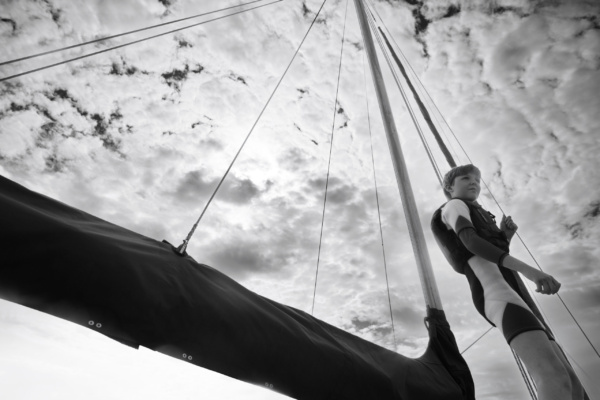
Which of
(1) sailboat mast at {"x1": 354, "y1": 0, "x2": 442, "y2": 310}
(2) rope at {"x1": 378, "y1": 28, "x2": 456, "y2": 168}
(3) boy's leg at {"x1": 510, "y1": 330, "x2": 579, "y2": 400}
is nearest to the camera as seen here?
(3) boy's leg at {"x1": 510, "y1": 330, "x2": 579, "y2": 400}

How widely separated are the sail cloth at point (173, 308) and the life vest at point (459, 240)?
87 centimetres

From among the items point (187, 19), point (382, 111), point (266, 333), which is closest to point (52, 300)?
point (266, 333)

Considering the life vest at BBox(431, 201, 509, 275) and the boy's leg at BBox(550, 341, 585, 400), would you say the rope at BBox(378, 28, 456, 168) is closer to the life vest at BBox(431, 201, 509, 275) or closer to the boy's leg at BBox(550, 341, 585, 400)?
the life vest at BBox(431, 201, 509, 275)

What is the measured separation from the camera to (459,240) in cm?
245

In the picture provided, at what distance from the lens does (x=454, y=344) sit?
2.46m

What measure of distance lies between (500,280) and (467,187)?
2.96 ft

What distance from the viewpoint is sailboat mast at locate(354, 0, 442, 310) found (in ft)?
9.99

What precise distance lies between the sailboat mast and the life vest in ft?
2.14

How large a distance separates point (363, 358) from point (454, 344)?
101 centimetres

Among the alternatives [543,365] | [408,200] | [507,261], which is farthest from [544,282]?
[408,200]

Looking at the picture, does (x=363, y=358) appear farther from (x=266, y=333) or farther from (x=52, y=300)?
(x=52, y=300)

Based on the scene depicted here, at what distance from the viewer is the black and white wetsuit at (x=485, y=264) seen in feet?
6.20

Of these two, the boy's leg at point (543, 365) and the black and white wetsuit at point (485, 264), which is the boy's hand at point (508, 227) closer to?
the black and white wetsuit at point (485, 264)

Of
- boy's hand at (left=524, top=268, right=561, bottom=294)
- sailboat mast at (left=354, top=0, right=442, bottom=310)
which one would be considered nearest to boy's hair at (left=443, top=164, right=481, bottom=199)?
sailboat mast at (left=354, top=0, right=442, bottom=310)
